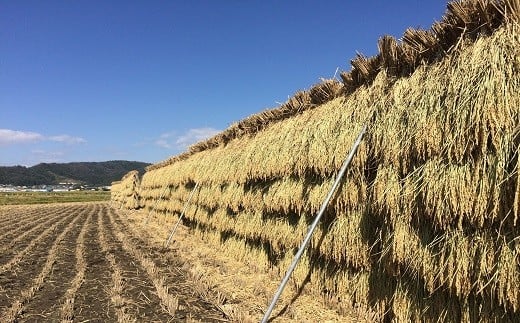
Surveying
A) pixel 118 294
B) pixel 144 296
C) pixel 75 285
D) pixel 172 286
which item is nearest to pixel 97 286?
pixel 75 285

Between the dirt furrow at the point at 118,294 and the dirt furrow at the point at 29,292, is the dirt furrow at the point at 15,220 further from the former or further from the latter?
the dirt furrow at the point at 118,294

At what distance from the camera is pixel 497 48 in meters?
4.18

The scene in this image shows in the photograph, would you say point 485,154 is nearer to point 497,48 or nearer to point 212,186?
point 497,48

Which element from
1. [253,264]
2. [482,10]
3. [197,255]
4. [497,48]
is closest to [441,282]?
[497,48]

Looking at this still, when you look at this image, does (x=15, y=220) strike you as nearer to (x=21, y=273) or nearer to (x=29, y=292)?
(x=21, y=273)

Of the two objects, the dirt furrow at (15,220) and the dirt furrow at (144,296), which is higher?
the dirt furrow at (144,296)

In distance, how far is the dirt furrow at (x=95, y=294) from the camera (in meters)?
6.41

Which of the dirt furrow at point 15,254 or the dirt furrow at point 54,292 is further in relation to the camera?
the dirt furrow at point 15,254

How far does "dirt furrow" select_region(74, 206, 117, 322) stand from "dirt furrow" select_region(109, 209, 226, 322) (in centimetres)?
85

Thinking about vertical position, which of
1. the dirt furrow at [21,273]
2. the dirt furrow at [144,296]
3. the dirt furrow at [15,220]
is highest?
the dirt furrow at [144,296]

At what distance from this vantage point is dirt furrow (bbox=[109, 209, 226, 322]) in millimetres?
6565

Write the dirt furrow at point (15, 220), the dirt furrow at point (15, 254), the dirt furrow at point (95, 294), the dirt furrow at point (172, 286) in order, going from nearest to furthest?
the dirt furrow at point (95, 294), the dirt furrow at point (172, 286), the dirt furrow at point (15, 254), the dirt furrow at point (15, 220)

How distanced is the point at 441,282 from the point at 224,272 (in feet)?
18.9

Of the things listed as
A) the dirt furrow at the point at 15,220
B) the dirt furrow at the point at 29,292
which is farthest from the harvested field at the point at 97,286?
the dirt furrow at the point at 15,220
